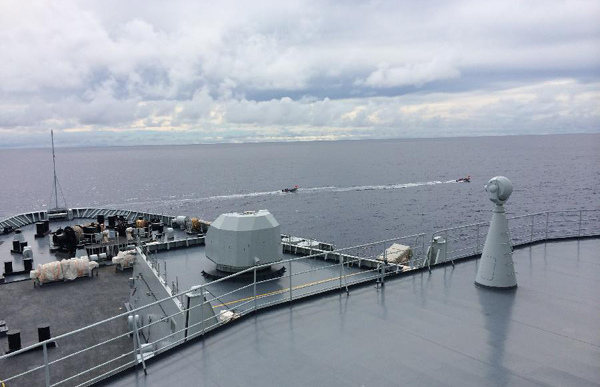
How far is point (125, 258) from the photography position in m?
25.2

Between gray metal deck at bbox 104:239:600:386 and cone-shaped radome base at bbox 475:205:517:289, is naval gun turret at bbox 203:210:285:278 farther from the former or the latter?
cone-shaped radome base at bbox 475:205:517:289

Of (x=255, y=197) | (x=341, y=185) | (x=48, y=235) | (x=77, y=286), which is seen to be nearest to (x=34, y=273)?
(x=77, y=286)

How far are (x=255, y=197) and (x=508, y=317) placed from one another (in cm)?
7473

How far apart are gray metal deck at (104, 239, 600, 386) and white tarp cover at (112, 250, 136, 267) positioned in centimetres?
1914

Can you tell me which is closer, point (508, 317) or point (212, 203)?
point (508, 317)

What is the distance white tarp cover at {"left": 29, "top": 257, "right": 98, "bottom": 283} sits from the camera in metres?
22.2

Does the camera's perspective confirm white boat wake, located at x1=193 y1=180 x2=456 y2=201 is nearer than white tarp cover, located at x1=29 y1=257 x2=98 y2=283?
No

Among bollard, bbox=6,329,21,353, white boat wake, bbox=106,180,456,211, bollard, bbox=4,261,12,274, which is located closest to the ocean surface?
white boat wake, bbox=106,180,456,211

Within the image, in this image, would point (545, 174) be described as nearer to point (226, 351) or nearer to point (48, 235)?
point (48, 235)

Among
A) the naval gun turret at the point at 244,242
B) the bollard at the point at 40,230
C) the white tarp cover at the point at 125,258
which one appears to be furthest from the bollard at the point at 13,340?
the bollard at the point at 40,230

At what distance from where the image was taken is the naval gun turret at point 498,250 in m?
9.56

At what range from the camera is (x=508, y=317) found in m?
8.25

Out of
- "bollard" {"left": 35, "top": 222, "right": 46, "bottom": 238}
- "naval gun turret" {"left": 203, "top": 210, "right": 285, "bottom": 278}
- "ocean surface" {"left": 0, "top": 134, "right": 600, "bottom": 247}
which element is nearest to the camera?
"naval gun turret" {"left": 203, "top": 210, "right": 285, "bottom": 278}

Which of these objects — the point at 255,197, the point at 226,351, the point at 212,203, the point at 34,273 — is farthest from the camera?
the point at 255,197
